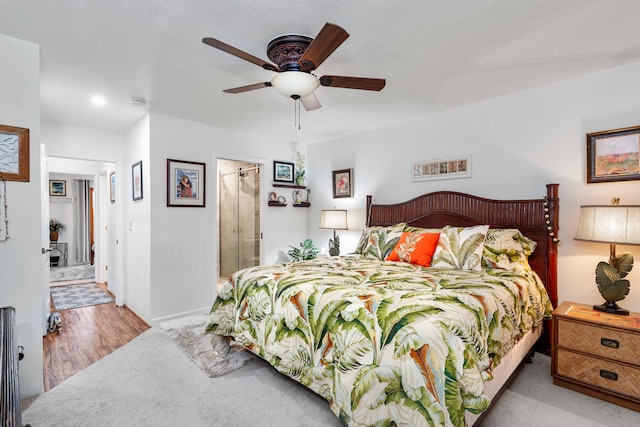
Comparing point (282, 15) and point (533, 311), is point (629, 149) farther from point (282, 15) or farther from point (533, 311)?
point (282, 15)

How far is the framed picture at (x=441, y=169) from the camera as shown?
11.6ft

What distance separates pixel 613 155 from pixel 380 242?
206 centimetres

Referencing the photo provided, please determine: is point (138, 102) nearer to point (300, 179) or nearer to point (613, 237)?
point (300, 179)

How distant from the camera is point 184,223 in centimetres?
400

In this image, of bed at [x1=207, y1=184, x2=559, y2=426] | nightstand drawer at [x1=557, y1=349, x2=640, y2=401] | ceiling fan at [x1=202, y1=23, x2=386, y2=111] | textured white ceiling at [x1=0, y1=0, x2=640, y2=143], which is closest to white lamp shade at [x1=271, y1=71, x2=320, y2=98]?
ceiling fan at [x1=202, y1=23, x2=386, y2=111]

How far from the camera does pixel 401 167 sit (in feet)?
13.5

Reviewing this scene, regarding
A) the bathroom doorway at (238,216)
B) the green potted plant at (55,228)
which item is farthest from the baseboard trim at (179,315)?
the green potted plant at (55,228)

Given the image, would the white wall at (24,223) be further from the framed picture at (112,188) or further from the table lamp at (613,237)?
the table lamp at (613,237)

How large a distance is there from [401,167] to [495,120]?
3.81ft

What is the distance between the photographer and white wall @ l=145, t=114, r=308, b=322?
12.3 ft

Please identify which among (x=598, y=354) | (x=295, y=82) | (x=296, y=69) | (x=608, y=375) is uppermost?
(x=296, y=69)

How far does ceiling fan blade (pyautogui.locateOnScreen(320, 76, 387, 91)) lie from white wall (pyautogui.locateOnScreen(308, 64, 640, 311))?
1.76 meters

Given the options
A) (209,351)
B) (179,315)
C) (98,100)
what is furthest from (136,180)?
(209,351)

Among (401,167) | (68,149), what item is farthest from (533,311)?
(68,149)
